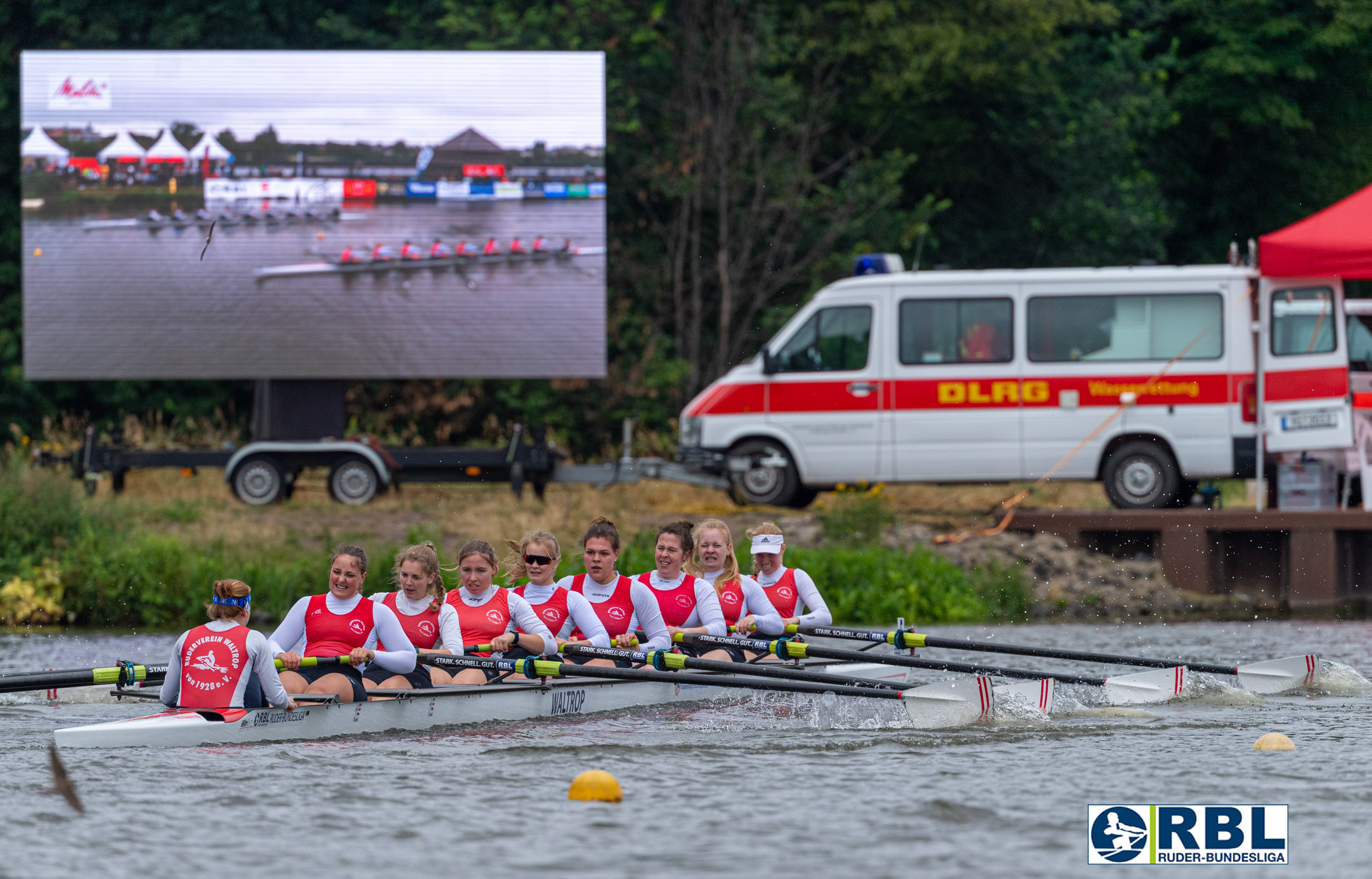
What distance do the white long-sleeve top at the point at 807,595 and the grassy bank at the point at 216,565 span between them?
11.8 ft

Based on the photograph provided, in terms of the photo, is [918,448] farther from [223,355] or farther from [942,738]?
[942,738]

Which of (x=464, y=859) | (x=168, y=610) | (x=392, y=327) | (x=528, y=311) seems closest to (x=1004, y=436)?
(x=528, y=311)

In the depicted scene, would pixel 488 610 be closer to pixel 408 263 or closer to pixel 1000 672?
pixel 1000 672

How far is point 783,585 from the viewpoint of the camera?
41.8 feet

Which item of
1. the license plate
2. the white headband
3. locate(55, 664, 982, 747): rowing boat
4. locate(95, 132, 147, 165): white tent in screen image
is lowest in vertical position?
locate(55, 664, 982, 747): rowing boat

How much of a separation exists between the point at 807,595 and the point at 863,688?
2660 mm

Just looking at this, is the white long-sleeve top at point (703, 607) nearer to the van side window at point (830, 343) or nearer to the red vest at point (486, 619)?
the red vest at point (486, 619)

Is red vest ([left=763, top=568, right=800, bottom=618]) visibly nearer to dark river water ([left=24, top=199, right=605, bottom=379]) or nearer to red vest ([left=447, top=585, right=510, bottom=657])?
red vest ([left=447, top=585, right=510, bottom=657])

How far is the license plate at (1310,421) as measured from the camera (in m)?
17.3

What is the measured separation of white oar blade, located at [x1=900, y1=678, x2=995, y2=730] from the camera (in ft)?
A: 32.4

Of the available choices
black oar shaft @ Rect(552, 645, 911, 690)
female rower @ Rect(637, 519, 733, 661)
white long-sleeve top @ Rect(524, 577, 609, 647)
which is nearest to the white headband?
female rower @ Rect(637, 519, 733, 661)

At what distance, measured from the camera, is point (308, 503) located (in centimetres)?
1953

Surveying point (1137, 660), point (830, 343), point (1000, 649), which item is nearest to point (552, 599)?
point (1000, 649)

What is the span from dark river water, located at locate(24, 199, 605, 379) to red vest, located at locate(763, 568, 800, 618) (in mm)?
7778
